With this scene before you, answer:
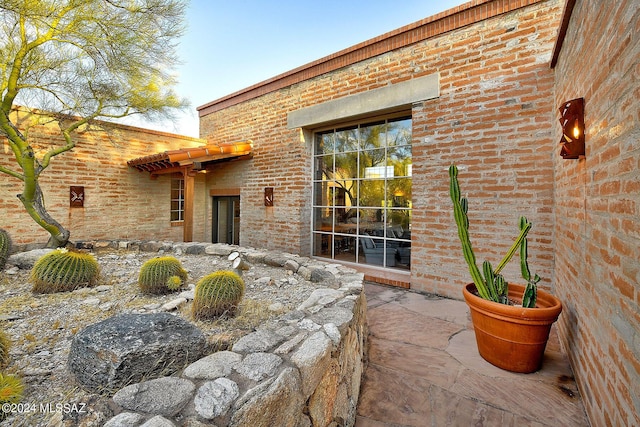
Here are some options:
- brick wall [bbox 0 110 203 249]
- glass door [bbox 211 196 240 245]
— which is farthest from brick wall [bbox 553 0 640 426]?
brick wall [bbox 0 110 203 249]

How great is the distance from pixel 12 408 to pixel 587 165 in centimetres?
307

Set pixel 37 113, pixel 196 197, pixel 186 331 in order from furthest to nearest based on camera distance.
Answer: pixel 196 197 → pixel 37 113 → pixel 186 331

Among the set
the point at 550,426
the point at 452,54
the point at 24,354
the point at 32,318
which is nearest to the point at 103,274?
the point at 32,318

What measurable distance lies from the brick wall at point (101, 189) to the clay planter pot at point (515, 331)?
23.2 feet

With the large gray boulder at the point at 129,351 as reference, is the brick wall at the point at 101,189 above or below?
above

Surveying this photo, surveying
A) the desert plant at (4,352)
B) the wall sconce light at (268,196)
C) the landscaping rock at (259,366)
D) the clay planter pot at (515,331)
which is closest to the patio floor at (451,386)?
the clay planter pot at (515,331)

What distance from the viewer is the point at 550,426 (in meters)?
1.55

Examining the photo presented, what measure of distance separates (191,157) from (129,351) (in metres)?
4.49

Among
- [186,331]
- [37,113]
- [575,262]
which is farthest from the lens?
[37,113]

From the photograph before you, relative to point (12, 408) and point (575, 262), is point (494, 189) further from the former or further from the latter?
point (12, 408)

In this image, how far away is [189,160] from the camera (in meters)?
5.24

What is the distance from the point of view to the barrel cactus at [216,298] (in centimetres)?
218

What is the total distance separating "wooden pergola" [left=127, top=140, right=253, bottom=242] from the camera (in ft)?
17.0

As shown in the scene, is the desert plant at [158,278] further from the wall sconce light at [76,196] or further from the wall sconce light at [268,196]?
the wall sconce light at [76,196]
